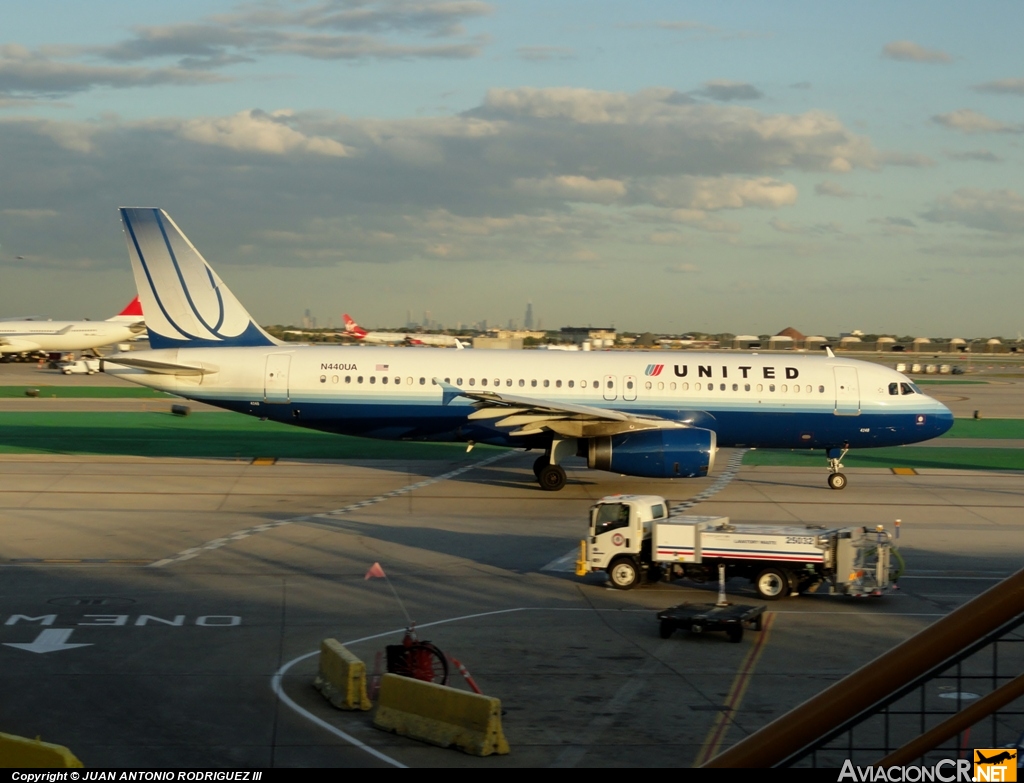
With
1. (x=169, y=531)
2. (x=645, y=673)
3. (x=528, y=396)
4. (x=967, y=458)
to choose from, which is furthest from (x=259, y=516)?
(x=967, y=458)

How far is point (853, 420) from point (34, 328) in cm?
8594

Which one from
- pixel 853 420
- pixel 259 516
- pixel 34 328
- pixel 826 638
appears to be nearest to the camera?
pixel 826 638

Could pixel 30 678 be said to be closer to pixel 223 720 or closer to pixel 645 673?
pixel 223 720

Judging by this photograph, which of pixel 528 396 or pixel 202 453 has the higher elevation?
pixel 528 396

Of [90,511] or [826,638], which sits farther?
[90,511]

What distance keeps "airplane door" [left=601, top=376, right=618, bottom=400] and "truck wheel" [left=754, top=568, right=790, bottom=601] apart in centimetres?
1422

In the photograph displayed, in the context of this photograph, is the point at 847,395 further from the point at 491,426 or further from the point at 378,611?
the point at 378,611

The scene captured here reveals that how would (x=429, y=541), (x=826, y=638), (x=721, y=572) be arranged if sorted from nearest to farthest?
1. (x=826, y=638)
2. (x=721, y=572)
3. (x=429, y=541)

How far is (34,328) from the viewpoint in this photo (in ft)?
326

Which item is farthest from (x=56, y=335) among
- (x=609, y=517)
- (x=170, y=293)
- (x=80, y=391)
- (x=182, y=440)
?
(x=609, y=517)

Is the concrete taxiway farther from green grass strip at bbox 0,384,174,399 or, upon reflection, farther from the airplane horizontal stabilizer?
green grass strip at bbox 0,384,174,399

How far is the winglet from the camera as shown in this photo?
33.5 meters

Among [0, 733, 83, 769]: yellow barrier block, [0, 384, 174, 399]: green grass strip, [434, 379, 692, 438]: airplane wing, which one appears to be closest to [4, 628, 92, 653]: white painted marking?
[0, 733, 83, 769]: yellow barrier block

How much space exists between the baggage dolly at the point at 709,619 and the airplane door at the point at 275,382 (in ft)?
63.1
